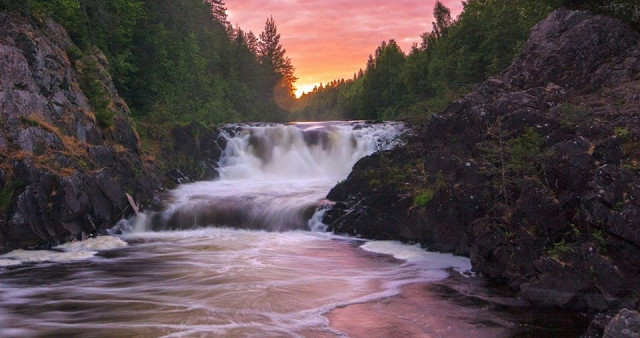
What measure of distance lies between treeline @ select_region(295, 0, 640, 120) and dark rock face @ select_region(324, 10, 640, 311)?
246 centimetres

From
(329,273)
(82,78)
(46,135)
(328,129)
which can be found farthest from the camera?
(328,129)

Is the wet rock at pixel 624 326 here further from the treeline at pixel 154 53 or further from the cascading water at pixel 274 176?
the treeline at pixel 154 53

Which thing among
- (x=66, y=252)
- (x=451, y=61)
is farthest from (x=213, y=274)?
(x=451, y=61)

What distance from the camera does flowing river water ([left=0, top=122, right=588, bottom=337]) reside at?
33.6 feet

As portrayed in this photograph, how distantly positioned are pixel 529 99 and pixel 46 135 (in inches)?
656

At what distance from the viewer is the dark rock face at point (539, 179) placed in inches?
425

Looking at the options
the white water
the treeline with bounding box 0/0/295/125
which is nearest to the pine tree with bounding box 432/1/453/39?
the treeline with bounding box 0/0/295/125

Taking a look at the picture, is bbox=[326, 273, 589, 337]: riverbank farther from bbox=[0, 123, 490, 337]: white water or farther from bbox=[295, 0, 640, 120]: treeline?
bbox=[295, 0, 640, 120]: treeline

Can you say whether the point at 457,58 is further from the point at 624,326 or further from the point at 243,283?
the point at 624,326

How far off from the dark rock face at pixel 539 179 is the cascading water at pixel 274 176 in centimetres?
259

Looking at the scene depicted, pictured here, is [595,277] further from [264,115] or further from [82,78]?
[264,115]

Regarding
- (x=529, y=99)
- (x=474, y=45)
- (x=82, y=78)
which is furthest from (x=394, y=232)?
(x=474, y=45)

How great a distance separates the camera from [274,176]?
33.4m

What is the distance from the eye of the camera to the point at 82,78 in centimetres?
2422
